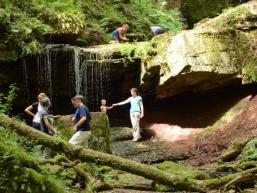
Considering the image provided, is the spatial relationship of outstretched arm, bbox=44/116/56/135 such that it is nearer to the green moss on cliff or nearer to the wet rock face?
the wet rock face

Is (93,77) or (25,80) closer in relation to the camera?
(25,80)

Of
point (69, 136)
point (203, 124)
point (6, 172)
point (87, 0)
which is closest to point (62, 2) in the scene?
point (87, 0)

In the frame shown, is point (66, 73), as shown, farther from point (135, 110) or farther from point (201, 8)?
point (201, 8)

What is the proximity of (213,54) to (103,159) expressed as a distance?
9.83 meters

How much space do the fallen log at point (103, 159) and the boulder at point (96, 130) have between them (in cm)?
490

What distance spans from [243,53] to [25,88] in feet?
24.2

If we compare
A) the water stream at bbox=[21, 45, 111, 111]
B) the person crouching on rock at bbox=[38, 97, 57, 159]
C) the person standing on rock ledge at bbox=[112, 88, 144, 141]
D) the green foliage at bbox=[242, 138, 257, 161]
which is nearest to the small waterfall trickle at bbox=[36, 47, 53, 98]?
the water stream at bbox=[21, 45, 111, 111]

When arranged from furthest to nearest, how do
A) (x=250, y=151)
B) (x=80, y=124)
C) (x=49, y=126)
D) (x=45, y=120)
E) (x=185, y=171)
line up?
(x=250, y=151), (x=45, y=120), (x=49, y=126), (x=80, y=124), (x=185, y=171)

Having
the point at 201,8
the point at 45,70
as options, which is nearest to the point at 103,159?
the point at 45,70

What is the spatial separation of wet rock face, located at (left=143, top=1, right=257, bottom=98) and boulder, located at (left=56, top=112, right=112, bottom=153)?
4.71 metres

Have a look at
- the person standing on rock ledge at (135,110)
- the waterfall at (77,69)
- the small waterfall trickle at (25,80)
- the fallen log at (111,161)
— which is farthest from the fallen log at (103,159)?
the small waterfall trickle at (25,80)

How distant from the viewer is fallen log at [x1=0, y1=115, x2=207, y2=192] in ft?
17.9

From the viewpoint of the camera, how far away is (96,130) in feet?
35.4

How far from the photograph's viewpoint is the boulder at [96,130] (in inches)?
423
